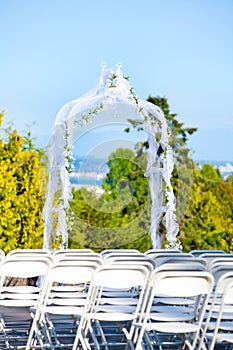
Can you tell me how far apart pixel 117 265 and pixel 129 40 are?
57.5 feet

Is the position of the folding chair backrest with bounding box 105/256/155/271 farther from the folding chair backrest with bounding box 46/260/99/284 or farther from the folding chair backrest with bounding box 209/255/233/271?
the folding chair backrest with bounding box 209/255/233/271

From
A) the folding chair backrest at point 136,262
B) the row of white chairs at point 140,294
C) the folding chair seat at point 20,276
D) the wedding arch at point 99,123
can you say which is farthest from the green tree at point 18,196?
the folding chair backrest at point 136,262

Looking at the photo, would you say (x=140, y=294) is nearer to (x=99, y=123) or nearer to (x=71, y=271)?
(x=71, y=271)

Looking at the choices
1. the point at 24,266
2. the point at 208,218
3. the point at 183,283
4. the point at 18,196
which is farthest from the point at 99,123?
the point at 183,283

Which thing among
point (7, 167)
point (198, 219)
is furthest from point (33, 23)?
point (7, 167)

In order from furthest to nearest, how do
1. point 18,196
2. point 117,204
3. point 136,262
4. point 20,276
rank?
point 117,204 < point 18,196 < point 20,276 < point 136,262

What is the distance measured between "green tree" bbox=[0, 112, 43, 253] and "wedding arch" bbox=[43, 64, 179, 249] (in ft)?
7.28

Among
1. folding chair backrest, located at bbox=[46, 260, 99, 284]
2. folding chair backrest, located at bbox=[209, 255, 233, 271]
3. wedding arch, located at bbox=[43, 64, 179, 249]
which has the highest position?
wedding arch, located at bbox=[43, 64, 179, 249]

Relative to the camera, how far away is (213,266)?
6.31m

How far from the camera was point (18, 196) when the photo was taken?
1384 cm

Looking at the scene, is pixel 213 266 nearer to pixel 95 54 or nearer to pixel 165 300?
pixel 165 300

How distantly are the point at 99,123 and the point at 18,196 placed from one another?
2.77m

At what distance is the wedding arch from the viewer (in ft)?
36.6

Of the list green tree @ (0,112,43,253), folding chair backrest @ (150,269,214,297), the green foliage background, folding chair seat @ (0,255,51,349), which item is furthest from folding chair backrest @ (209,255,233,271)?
green tree @ (0,112,43,253)
